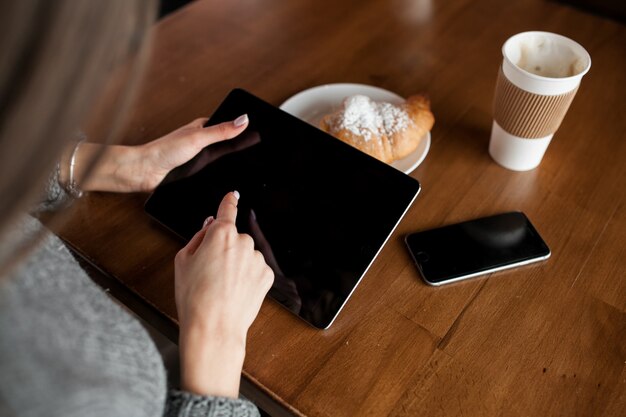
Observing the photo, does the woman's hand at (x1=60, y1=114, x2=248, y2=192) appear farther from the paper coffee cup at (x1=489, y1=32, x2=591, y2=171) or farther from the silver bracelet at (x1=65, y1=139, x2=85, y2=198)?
the paper coffee cup at (x1=489, y1=32, x2=591, y2=171)

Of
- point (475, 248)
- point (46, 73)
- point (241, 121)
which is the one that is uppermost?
point (46, 73)

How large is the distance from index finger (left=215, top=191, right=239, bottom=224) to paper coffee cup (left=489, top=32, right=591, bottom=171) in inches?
14.4

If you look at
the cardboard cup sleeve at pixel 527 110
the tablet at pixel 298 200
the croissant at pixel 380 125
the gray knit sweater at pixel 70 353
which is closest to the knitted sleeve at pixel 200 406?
the gray knit sweater at pixel 70 353

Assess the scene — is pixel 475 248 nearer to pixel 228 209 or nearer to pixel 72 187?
pixel 228 209

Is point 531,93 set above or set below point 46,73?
below

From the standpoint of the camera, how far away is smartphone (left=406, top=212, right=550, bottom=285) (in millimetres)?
632

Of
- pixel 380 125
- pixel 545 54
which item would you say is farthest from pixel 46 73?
pixel 545 54

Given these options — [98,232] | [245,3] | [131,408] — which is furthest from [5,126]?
[245,3]

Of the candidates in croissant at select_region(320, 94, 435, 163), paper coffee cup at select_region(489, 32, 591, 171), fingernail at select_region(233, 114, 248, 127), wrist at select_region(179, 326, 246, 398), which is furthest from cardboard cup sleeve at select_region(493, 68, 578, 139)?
wrist at select_region(179, 326, 246, 398)

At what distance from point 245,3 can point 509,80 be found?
1.86ft

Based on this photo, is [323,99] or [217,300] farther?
[323,99]

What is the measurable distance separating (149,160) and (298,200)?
21cm

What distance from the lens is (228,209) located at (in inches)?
25.1

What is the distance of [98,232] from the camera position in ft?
2.25
